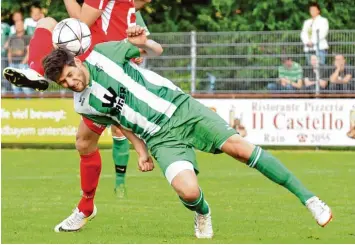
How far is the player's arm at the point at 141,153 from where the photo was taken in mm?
9055

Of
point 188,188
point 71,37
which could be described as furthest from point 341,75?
point 188,188

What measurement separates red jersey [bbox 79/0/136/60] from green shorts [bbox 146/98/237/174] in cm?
218

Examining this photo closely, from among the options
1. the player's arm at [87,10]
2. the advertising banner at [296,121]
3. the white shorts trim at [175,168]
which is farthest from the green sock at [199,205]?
the advertising banner at [296,121]

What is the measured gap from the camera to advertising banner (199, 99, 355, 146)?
21.2 metres

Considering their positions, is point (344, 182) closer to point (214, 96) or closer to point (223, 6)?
point (214, 96)

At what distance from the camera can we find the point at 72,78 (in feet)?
28.8

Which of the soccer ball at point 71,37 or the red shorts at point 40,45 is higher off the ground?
the soccer ball at point 71,37

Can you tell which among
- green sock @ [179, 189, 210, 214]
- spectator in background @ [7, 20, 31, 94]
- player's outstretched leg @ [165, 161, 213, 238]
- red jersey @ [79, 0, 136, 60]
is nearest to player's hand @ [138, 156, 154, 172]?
player's outstretched leg @ [165, 161, 213, 238]

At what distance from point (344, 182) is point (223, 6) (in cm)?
1238

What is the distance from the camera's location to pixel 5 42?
23.9m

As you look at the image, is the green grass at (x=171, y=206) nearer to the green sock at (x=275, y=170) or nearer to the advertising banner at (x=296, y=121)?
the green sock at (x=275, y=170)

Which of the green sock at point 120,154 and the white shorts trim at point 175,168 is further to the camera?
the green sock at point 120,154

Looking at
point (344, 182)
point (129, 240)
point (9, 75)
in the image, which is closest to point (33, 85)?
point (9, 75)

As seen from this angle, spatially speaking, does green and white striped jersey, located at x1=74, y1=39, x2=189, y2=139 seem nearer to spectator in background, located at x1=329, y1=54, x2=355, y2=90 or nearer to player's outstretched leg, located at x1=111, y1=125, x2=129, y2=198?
player's outstretched leg, located at x1=111, y1=125, x2=129, y2=198
